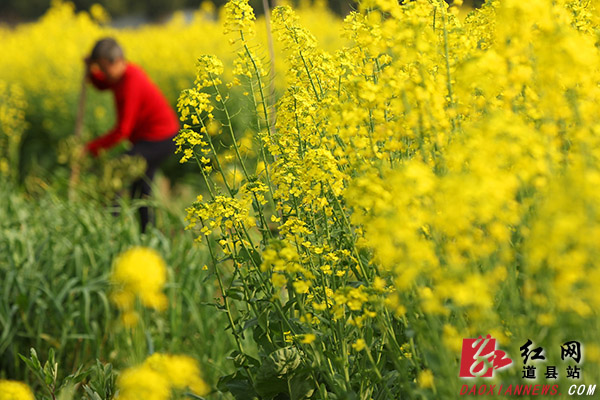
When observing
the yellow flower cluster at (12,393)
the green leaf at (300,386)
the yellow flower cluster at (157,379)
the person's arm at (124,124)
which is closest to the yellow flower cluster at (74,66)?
the person's arm at (124,124)

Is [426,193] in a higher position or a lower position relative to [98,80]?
higher

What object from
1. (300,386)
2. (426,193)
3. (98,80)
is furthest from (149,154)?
(426,193)

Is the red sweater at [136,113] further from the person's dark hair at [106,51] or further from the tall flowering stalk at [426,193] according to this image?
the tall flowering stalk at [426,193]

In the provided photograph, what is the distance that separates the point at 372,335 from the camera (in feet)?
7.31

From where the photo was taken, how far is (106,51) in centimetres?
616

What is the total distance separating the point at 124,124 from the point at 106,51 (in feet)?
2.14

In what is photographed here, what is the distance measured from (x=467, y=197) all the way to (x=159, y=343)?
2.73 m

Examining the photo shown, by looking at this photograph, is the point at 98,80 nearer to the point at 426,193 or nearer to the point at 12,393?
the point at 12,393

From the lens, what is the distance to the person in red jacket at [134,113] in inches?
245

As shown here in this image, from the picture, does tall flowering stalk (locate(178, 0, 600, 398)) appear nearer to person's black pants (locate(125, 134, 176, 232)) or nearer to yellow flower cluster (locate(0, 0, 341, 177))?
person's black pants (locate(125, 134, 176, 232))

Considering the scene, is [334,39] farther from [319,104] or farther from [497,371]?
[497,371]

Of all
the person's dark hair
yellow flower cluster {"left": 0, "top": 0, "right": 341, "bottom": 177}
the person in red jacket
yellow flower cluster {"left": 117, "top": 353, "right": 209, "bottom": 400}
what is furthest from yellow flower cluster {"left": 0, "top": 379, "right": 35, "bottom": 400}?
yellow flower cluster {"left": 0, "top": 0, "right": 341, "bottom": 177}

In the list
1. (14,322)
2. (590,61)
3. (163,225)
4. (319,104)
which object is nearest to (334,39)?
(163,225)

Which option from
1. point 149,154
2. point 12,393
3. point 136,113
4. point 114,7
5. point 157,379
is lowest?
point 149,154
